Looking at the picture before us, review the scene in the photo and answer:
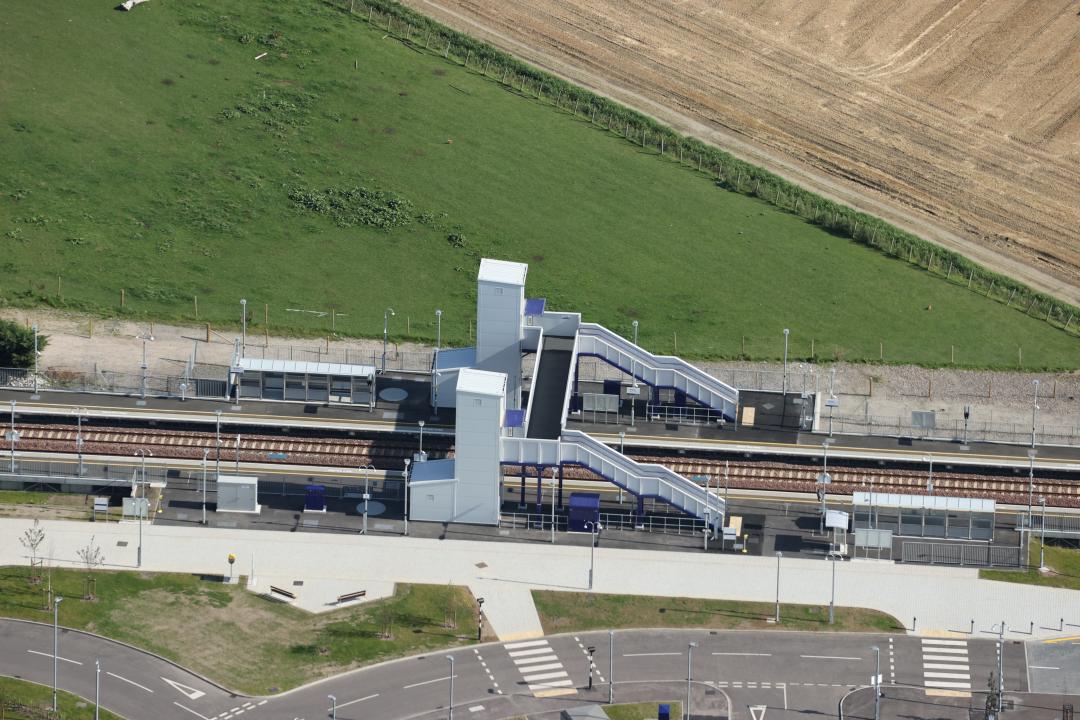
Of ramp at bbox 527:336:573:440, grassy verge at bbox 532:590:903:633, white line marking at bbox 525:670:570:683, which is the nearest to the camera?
white line marking at bbox 525:670:570:683

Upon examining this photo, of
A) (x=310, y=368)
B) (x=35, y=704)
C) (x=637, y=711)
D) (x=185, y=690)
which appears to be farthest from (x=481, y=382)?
(x=35, y=704)

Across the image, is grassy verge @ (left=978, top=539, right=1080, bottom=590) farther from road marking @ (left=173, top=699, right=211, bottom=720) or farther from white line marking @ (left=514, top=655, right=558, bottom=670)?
road marking @ (left=173, top=699, right=211, bottom=720)

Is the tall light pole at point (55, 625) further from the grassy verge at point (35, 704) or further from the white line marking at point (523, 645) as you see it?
the white line marking at point (523, 645)

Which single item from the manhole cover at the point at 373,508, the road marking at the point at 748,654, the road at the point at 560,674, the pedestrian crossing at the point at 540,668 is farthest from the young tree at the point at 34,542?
the road marking at the point at 748,654

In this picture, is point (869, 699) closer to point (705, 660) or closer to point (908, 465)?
point (705, 660)

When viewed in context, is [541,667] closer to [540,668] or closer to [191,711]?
[540,668]

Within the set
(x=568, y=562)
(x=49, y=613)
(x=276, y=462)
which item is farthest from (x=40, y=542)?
(x=568, y=562)

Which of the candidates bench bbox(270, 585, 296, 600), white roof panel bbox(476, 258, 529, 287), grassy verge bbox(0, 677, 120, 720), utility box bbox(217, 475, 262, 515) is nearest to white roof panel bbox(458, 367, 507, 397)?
white roof panel bbox(476, 258, 529, 287)
